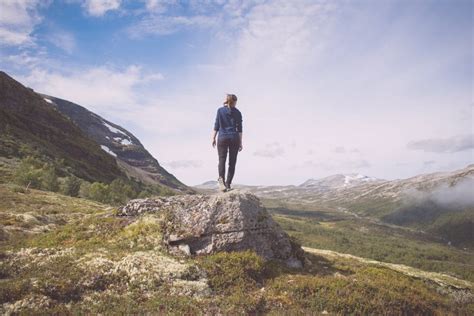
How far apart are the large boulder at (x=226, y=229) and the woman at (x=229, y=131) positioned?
209 centimetres

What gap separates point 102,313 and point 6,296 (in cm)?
339

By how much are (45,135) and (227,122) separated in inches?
5854

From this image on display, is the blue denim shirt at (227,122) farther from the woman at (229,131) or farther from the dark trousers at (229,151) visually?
the dark trousers at (229,151)

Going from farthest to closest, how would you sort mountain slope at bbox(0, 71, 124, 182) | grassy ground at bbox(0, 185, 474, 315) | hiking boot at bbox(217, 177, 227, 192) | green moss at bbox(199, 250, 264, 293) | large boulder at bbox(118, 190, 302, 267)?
1. mountain slope at bbox(0, 71, 124, 182)
2. hiking boot at bbox(217, 177, 227, 192)
3. large boulder at bbox(118, 190, 302, 267)
4. green moss at bbox(199, 250, 264, 293)
5. grassy ground at bbox(0, 185, 474, 315)

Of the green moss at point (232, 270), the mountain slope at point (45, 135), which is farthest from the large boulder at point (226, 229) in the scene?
the mountain slope at point (45, 135)

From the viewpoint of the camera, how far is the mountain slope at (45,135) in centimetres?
11338

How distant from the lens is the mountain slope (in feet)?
372

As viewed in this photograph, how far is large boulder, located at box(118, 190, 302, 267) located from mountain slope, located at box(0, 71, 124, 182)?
10408 cm

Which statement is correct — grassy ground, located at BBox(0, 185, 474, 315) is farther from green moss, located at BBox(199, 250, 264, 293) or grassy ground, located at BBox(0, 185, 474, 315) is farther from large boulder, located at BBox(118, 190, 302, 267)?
large boulder, located at BBox(118, 190, 302, 267)

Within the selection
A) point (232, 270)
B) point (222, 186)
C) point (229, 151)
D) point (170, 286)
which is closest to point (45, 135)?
point (222, 186)

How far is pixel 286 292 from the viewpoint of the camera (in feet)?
41.3

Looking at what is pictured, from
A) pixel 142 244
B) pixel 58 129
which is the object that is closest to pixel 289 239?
pixel 142 244

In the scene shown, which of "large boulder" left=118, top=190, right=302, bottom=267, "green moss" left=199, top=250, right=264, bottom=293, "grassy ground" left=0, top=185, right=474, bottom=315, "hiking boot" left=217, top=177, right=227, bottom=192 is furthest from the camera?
"hiking boot" left=217, top=177, right=227, bottom=192

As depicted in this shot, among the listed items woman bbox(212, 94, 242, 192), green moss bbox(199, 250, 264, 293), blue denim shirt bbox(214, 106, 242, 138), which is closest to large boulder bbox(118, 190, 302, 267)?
green moss bbox(199, 250, 264, 293)
